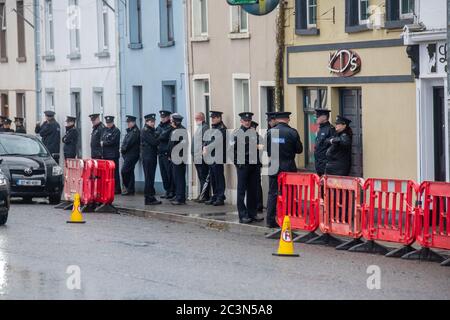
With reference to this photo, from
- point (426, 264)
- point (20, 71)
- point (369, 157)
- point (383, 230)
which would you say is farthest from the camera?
point (20, 71)

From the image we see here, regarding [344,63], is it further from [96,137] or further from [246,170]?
[96,137]

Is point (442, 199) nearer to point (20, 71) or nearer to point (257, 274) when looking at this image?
point (257, 274)

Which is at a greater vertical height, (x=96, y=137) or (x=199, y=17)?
(x=199, y=17)

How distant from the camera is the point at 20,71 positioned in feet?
152

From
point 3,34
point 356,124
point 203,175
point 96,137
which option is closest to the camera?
point 356,124

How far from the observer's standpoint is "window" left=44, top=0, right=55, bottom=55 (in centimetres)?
4331

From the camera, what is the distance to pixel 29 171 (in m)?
30.4

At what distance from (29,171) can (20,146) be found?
4.47 ft

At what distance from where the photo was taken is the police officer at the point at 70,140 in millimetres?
38094

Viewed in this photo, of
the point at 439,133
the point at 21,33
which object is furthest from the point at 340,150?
the point at 21,33

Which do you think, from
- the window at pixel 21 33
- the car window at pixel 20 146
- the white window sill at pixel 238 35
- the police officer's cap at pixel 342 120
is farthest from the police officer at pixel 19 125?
the police officer's cap at pixel 342 120
